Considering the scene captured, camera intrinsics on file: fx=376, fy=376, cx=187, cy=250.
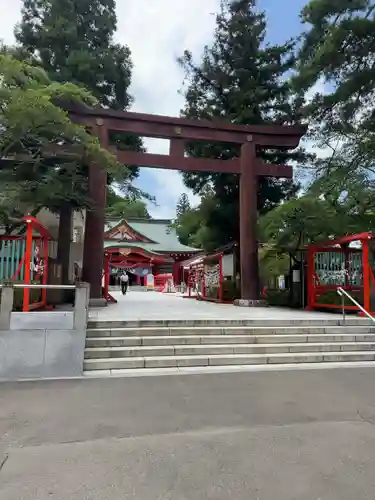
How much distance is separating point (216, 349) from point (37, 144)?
6.89 metres

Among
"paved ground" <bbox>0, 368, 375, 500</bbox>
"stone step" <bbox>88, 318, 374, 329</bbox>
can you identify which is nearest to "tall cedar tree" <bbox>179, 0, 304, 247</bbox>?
"stone step" <bbox>88, 318, 374, 329</bbox>

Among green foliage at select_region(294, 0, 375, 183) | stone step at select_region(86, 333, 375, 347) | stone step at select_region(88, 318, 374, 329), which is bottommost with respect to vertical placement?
stone step at select_region(86, 333, 375, 347)

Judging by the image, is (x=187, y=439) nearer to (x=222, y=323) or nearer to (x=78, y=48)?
(x=222, y=323)

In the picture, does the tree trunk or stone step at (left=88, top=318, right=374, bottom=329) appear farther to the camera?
the tree trunk

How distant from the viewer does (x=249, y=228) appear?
12625 millimetres

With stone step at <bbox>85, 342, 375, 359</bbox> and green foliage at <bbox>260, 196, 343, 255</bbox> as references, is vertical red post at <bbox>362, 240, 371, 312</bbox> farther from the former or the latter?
stone step at <bbox>85, 342, 375, 359</bbox>

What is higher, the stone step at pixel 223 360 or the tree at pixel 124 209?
the tree at pixel 124 209

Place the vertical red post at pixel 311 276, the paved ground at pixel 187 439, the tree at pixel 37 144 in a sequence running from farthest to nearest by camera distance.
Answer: the vertical red post at pixel 311 276 < the tree at pixel 37 144 < the paved ground at pixel 187 439

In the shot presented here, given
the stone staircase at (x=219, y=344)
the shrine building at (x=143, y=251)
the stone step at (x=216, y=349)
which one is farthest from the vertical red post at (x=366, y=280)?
the shrine building at (x=143, y=251)

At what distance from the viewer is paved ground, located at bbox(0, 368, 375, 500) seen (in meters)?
2.62

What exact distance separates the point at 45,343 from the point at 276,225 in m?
7.47

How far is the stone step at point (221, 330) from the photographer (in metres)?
6.88

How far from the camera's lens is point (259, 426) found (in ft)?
12.2

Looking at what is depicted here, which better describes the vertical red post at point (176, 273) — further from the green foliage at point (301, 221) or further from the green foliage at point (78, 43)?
the green foliage at point (301, 221)
